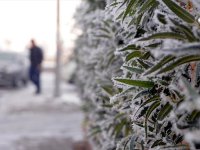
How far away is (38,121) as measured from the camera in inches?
375

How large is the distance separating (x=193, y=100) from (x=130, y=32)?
1.02m

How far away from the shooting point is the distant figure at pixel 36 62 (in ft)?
42.8

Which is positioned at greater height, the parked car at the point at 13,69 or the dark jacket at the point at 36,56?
A: the dark jacket at the point at 36,56

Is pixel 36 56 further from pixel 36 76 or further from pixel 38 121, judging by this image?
pixel 38 121

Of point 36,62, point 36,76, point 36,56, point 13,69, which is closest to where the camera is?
point 36,56

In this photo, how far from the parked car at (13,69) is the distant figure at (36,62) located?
1.51 m

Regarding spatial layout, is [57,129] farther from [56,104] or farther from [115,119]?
[115,119]

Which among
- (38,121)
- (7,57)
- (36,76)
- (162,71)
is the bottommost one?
(38,121)

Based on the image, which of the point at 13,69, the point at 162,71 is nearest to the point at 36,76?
the point at 13,69

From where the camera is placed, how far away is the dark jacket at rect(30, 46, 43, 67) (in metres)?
13.0

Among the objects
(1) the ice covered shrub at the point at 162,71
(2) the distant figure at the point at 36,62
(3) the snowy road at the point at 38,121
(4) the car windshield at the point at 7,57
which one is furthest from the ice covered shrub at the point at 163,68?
(4) the car windshield at the point at 7,57

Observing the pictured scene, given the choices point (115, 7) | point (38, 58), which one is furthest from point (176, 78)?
point (38, 58)

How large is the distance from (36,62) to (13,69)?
74.1 inches

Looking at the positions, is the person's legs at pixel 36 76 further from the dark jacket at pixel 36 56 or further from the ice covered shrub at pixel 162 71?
the ice covered shrub at pixel 162 71
